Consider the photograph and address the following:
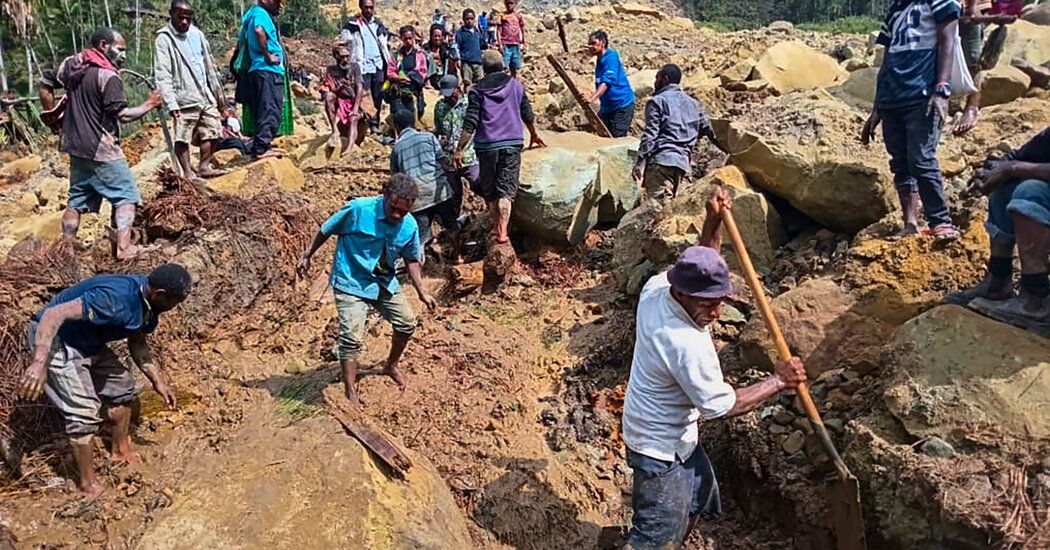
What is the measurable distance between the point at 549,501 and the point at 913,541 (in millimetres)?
1902

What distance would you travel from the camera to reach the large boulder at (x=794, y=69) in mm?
9461

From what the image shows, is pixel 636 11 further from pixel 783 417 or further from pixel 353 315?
pixel 783 417

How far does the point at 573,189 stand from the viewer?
658cm

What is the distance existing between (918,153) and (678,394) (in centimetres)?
215

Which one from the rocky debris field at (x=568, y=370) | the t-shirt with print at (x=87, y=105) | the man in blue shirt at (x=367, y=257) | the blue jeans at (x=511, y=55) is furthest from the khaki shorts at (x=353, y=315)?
the blue jeans at (x=511, y=55)

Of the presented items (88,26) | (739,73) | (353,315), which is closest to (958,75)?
(353,315)

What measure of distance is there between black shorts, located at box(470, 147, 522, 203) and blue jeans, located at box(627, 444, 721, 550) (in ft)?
11.5

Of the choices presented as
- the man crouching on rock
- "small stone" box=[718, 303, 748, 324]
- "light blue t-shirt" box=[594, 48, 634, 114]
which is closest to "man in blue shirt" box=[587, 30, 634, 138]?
"light blue t-shirt" box=[594, 48, 634, 114]

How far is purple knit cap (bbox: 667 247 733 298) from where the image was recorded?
2.75 meters

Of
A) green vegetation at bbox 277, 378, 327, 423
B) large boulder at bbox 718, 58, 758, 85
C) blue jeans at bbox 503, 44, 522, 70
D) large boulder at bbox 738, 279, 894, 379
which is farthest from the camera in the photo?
blue jeans at bbox 503, 44, 522, 70

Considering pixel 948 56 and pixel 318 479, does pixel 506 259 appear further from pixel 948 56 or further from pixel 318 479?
pixel 948 56

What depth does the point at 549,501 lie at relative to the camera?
4.26 m

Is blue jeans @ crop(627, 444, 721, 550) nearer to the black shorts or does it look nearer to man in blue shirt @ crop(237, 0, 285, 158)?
the black shorts

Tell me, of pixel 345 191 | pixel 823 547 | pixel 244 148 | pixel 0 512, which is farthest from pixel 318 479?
pixel 244 148
